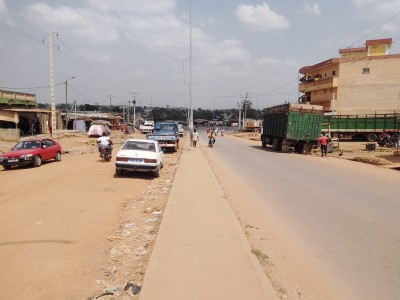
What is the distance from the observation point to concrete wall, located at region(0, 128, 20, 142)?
32.5 m

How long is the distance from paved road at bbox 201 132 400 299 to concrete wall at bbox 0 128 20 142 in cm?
2618

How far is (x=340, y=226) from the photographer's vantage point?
7301 millimetres

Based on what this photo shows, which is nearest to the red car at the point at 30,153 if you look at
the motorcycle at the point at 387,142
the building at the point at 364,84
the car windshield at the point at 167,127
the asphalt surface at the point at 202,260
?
the car windshield at the point at 167,127

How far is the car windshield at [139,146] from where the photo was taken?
14730 mm

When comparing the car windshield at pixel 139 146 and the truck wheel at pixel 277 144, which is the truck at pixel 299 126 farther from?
the car windshield at pixel 139 146

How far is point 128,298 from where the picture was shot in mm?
4379

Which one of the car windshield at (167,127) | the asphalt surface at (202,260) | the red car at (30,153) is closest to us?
the asphalt surface at (202,260)

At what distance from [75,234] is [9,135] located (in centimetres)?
2998

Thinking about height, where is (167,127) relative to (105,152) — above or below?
above

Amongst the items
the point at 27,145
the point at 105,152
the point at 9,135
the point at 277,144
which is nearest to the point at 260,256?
the point at 105,152

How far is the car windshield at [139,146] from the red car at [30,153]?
536 centimetres

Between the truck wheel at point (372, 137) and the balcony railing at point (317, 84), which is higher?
the balcony railing at point (317, 84)

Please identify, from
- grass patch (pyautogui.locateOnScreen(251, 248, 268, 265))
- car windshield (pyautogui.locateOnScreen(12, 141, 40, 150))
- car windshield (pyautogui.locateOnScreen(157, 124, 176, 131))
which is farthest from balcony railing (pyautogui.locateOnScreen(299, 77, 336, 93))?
grass patch (pyautogui.locateOnScreen(251, 248, 268, 265))

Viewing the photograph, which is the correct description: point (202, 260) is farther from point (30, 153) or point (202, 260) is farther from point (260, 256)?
point (30, 153)
